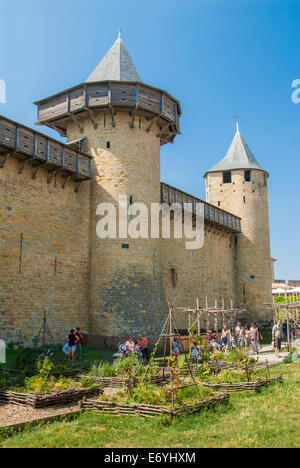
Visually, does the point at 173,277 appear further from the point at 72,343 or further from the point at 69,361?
the point at 69,361

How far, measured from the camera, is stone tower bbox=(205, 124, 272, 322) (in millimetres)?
26031

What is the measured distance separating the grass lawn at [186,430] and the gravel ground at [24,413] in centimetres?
43

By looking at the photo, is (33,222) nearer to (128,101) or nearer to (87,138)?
(87,138)

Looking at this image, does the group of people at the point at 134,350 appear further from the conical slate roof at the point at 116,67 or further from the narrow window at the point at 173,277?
the conical slate roof at the point at 116,67

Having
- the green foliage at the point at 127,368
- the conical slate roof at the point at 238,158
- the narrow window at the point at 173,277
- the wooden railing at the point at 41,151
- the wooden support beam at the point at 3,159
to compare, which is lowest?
the green foliage at the point at 127,368

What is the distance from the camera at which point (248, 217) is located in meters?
26.6

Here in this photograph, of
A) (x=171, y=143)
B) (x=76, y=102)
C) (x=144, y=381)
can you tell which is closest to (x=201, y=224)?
(x=171, y=143)

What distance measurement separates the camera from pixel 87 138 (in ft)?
55.2

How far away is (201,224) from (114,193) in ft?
25.2

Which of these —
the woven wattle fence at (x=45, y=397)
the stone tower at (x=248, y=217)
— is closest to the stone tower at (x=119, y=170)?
the woven wattle fence at (x=45, y=397)

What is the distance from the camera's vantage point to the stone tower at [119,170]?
1545 centimetres

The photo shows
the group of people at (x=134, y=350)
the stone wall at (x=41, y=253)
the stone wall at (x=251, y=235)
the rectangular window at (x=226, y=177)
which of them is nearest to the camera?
the group of people at (x=134, y=350)

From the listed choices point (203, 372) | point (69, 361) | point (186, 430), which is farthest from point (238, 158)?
point (186, 430)

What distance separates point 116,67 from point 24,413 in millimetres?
14615
